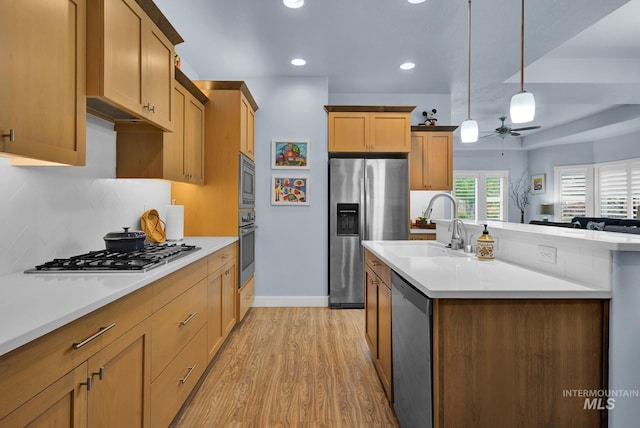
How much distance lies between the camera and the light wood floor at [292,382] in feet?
6.34

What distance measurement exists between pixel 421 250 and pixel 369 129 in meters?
2.04

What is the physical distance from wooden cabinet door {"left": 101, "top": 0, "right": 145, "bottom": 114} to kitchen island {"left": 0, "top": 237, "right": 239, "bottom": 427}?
2.90 ft

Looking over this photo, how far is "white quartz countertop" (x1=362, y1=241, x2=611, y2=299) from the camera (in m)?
1.19

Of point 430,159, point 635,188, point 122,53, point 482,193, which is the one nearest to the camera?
point 122,53

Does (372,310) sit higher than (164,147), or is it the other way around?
(164,147)

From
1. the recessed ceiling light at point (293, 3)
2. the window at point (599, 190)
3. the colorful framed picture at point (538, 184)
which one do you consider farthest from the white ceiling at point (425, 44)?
the colorful framed picture at point (538, 184)

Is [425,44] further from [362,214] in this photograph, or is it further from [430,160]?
[362,214]

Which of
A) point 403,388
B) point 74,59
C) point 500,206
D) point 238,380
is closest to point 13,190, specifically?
point 74,59

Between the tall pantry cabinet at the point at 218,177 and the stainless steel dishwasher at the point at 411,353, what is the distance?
1.91 m

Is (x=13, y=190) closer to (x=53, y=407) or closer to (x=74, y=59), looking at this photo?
(x=74, y=59)

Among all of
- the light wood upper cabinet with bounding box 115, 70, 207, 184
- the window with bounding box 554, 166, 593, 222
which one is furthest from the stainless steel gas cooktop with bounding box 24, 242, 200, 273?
the window with bounding box 554, 166, 593, 222

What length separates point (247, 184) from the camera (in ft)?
11.6

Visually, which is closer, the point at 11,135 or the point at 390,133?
the point at 11,135

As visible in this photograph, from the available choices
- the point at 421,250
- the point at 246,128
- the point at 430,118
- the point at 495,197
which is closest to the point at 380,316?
the point at 421,250
